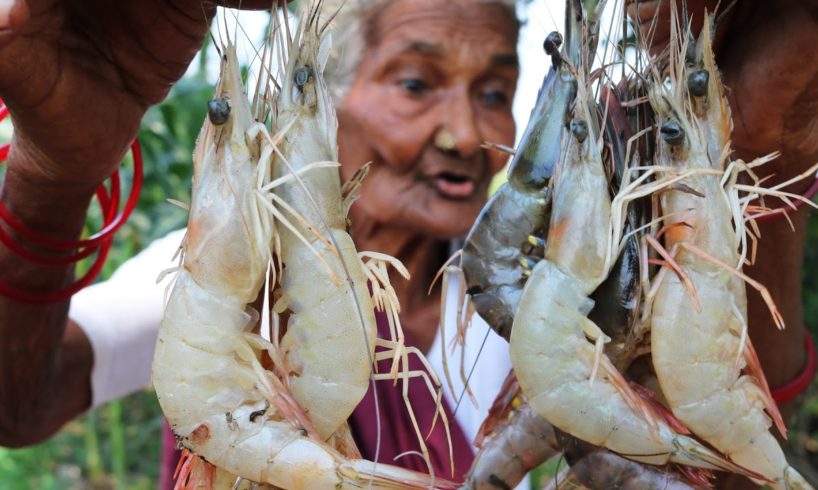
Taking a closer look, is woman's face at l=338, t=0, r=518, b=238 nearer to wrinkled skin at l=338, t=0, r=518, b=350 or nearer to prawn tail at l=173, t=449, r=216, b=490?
wrinkled skin at l=338, t=0, r=518, b=350

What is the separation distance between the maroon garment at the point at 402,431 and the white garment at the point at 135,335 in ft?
0.37

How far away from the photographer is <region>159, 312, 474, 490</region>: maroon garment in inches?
51.8

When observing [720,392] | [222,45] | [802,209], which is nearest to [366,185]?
[802,209]

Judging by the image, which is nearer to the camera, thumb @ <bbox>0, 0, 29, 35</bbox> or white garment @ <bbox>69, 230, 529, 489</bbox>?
thumb @ <bbox>0, 0, 29, 35</bbox>

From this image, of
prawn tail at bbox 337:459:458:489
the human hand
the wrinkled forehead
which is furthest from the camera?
the wrinkled forehead

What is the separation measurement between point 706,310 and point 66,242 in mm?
728

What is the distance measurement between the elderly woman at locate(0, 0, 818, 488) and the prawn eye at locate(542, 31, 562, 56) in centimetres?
7

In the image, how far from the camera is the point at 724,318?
2.52 ft

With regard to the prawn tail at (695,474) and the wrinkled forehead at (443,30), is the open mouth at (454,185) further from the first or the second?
the prawn tail at (695,474)

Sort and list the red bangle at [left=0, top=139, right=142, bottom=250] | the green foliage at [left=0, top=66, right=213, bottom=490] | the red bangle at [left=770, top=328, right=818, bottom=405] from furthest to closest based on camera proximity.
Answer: the green foliage at [left=0, top=66, right=213, bottom=490] → the red bangle at [left=770, top=328, right=818, bottom=405] → the red bangle at [left=0, top=139, right=142, bottom=250]

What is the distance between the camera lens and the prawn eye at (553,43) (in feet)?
2.68

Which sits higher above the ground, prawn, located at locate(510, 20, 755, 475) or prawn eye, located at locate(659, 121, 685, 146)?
prawn eye, located at locate(659, 121, 685, 146)

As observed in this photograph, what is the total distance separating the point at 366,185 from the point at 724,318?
2.78 ft

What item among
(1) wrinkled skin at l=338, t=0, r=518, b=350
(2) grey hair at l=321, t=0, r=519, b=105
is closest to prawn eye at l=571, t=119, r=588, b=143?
(1) wrinkled skin at l=338, t=0, r=518, b=350
